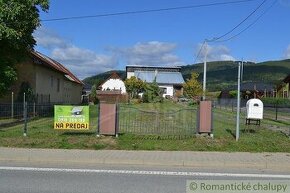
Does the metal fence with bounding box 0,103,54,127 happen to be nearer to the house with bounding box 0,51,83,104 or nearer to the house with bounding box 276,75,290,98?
the house with bounding box 0,51,83,104

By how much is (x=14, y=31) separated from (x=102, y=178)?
1684 cm

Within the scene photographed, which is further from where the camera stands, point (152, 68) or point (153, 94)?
point (152, 68)

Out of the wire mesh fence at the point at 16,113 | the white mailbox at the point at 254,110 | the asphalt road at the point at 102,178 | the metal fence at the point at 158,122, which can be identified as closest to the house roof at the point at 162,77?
the wire mesh fence at the point at 16,113

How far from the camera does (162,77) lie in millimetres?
115500

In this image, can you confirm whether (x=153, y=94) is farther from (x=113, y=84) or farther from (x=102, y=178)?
(x=113, y=84)

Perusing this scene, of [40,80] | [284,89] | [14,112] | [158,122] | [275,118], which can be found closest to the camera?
[158,122]

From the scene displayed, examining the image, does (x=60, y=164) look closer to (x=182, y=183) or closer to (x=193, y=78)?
(x=182, y=183)

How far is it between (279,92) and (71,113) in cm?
7611

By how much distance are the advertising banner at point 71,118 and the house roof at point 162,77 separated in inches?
3589

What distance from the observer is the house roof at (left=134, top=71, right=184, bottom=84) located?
368 feet

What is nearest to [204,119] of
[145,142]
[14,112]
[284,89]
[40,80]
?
[145,142]

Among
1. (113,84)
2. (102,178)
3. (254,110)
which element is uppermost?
(113,84)

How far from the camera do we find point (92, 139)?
54.0 feet

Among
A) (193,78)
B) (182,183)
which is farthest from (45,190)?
(193,78)
